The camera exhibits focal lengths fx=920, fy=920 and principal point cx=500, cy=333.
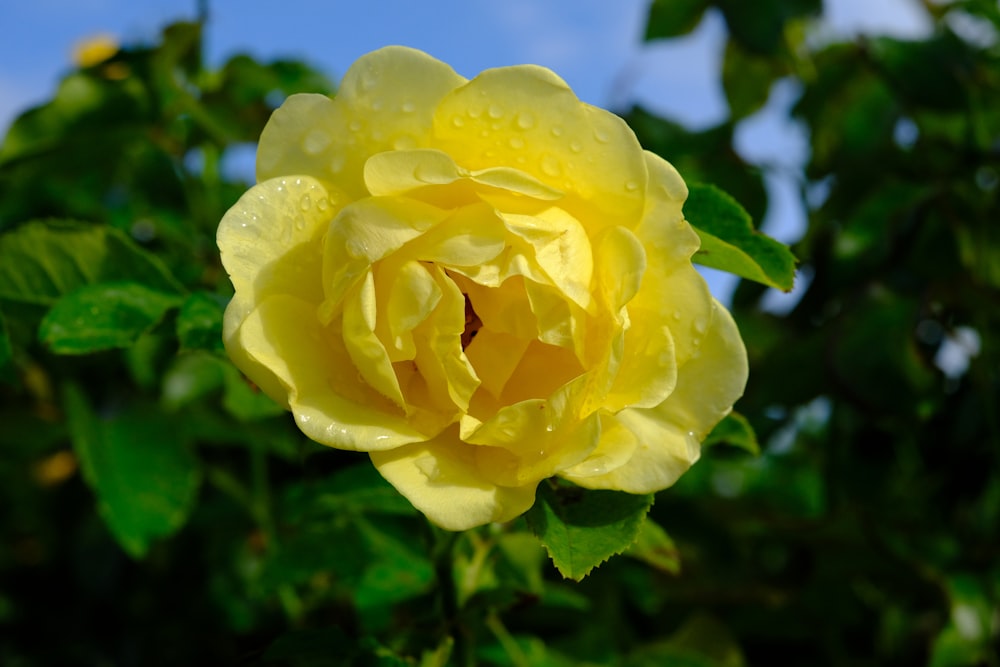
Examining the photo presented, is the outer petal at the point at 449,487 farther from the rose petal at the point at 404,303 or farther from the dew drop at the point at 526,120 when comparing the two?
the dew drop at the point at 526,120

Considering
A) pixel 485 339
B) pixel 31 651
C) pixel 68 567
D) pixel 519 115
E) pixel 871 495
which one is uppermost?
pixel 519 115

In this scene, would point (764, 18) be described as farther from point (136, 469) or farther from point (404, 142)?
point (136, 469)

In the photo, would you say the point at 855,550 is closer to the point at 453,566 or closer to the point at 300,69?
the point at 453,566

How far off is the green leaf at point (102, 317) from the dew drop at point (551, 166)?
1.47ft

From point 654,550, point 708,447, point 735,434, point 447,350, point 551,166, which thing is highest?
point 551,166

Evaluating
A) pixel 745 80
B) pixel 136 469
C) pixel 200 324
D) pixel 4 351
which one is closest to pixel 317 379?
pixel 200 324

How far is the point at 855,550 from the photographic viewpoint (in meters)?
1.60

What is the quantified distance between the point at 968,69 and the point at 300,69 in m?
1.28

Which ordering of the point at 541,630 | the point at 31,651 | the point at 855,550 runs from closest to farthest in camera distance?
1. the point at 855,550
2. the point at 541,630
3. the point at 31,651

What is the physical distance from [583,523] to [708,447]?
70cm

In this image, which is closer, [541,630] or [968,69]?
[968,69]

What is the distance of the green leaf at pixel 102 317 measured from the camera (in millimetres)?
927

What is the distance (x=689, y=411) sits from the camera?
2.68 feet

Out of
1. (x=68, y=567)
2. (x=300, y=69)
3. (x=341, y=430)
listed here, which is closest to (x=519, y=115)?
(x=341, y=430)
